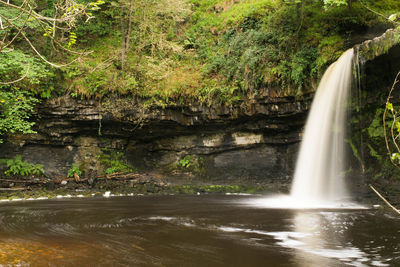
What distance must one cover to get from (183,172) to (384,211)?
10058mm

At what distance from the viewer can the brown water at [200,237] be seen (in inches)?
173

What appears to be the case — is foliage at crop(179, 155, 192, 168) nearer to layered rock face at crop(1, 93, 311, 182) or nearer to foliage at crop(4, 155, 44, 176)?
layered rock face at crop(1, 93, 311, 182)

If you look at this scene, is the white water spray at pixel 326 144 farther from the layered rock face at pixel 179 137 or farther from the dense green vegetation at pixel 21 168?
the dense green vegetation at pixel 21 168

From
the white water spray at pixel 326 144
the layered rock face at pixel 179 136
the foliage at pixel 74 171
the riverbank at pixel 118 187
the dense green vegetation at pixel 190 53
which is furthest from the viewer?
the foliage at pixel 74 171

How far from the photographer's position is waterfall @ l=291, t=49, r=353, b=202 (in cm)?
1146

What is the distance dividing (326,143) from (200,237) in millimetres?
8058

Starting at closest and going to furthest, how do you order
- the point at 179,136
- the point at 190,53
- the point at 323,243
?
the point at 323,243 < the point at 179,136 < the point at 190,53

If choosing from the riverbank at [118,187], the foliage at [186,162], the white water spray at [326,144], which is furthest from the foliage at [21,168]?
the white water spray at [326,144]

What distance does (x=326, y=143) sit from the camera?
11.9 m

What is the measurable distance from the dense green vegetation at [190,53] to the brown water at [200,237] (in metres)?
6.58

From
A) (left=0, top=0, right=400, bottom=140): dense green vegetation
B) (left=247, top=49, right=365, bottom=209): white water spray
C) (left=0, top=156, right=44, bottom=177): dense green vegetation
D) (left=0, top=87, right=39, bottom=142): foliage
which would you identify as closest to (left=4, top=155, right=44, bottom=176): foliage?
(left=0, top=156, right=44, bottom=177): dense green vegetation

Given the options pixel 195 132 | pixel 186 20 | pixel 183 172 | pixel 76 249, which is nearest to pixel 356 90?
pixel 195 132

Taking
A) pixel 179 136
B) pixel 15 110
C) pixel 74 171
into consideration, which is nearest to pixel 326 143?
pixel 179 136

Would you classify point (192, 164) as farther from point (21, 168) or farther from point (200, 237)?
point (200, 237)
